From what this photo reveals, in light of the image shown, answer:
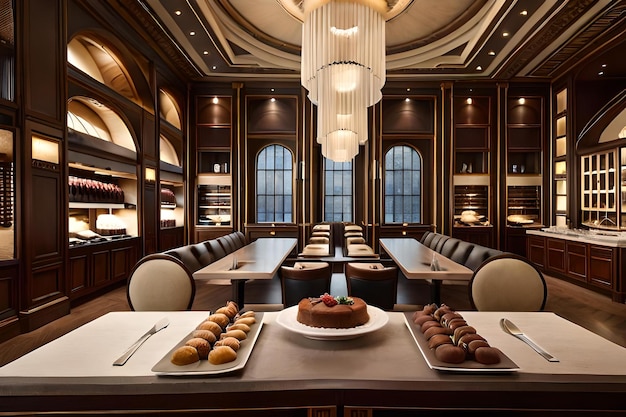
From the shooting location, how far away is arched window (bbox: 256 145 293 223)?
8.73 meters

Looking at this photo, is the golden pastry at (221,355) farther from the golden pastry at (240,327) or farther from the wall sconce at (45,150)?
the wall sconce at (45,150)

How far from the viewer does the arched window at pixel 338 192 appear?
913cm

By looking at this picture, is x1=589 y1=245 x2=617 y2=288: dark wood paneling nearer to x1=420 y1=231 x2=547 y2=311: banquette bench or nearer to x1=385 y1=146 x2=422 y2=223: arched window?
x1=420 y1=231 x2=547 y2=311: banquette bench

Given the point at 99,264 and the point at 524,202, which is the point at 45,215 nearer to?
the point at 99,264

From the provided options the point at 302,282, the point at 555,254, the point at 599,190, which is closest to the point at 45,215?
the point at 302,282

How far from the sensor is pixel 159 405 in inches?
30.9

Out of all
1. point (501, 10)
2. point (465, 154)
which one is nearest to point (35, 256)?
point (501, 10)

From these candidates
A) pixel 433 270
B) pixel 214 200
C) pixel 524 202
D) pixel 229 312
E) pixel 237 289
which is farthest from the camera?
pixel 214 200

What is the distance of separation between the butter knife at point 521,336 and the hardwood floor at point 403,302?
3.07 metres

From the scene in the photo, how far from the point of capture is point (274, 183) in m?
8.75

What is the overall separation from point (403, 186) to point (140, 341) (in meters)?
8.23

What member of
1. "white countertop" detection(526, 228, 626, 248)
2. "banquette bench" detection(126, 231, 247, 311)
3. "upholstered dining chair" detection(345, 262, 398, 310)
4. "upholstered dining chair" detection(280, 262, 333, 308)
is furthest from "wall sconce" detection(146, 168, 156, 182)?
"white countertop" detection(526, 228, 626, 248)

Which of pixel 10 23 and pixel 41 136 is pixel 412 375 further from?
pixel 10 23

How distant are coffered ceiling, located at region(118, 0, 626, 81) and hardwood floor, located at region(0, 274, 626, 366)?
3.63 meters
